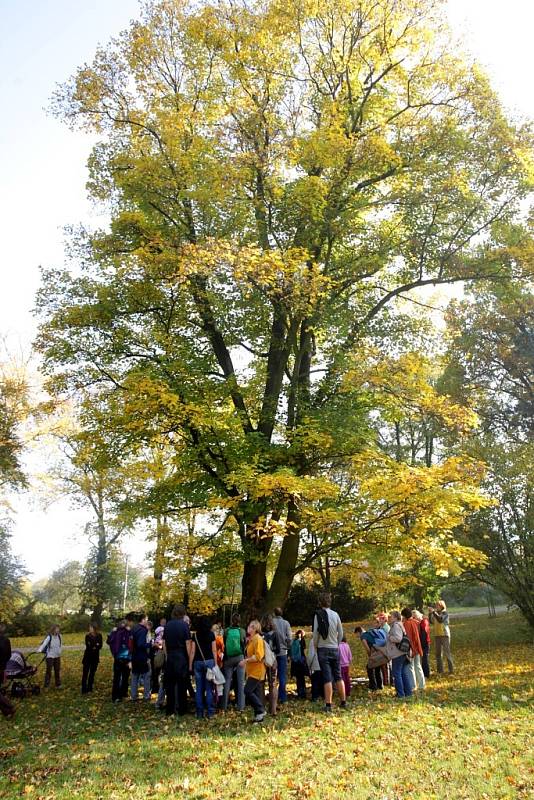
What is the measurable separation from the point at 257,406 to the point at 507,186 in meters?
8.23

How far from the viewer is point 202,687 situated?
32.9ft

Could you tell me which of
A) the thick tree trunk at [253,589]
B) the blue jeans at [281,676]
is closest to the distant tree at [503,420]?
the thick tree trunk at [253,589]

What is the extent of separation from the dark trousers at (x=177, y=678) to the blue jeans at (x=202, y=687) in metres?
0.20

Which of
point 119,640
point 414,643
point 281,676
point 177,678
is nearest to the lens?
point 177,678

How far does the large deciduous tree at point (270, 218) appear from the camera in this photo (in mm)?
12609

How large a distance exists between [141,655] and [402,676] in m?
5.01

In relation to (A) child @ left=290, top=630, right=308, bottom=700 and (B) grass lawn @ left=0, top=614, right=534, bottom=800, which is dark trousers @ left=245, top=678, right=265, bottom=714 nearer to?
(B) grass lawn @ left=0, top=614, right=534, bottom=800

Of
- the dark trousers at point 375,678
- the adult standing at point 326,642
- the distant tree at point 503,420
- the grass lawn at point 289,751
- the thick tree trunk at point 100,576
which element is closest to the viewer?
the grass lawn at point 289,751

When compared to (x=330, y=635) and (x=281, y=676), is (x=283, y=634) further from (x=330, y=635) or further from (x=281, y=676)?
(x=330, y=635)

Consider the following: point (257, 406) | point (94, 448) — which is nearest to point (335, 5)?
point (257, 406)

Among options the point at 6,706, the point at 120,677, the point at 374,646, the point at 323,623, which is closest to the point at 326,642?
the point at 323,623

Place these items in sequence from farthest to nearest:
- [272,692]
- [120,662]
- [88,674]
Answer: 1. [88,674]
2. [120,662]
3. [272,692]

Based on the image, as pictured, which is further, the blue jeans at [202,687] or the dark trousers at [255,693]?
the blue jeans at [202,687]

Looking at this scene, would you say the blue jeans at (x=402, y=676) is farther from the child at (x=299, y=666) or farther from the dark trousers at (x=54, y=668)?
the dark trousers at (x=54, y=668)
